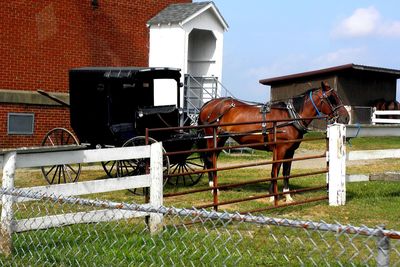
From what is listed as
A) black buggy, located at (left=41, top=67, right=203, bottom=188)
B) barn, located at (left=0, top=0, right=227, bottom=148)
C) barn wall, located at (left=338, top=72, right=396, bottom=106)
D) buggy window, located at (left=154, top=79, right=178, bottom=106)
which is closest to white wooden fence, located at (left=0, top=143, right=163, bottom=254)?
black buggy, located at (left=41, top=67, right=203, bottom=188)

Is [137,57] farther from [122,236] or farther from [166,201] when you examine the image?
[122,236]

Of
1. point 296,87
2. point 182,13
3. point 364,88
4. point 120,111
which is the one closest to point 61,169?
point 120,111

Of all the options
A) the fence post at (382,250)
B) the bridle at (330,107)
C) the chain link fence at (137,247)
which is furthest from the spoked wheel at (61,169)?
the fence post at (382,250)

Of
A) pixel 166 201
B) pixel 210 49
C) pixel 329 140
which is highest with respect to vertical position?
pixel 210 49

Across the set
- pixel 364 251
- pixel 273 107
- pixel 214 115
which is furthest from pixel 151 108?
pixel 364 251

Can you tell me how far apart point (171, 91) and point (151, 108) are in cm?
420

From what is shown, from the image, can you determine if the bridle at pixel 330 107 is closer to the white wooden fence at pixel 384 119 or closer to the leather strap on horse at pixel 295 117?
the leather strap on horse at pixel 295 117

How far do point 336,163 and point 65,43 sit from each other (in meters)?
11.4

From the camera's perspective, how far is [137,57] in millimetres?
21844

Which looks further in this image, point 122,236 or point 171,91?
point 171,91

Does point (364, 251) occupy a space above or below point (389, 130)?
below

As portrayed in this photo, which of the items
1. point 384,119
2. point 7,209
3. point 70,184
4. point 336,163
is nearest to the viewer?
point 7,209

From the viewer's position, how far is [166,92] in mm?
17219

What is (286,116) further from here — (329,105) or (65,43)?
(65,43)
